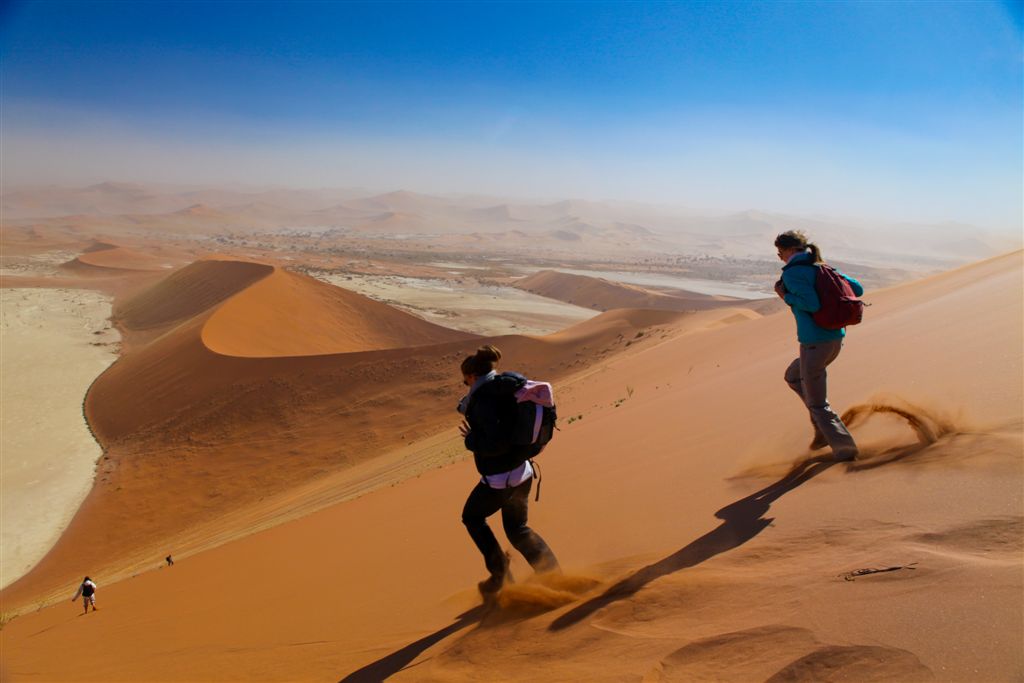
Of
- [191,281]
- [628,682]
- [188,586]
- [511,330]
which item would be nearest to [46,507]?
[188,586]

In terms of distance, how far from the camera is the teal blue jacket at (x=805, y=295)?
3.67 metres

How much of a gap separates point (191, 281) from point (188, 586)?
40.6m

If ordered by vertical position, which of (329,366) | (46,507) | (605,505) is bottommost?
(46,507)

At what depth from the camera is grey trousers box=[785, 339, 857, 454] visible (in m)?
3.71

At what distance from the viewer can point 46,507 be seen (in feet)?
47.3

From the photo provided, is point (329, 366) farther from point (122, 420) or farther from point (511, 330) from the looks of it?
point (511, 330)

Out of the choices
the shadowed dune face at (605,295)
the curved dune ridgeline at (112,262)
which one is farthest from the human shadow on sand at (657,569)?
the curved dune ridgeline at (112,262)

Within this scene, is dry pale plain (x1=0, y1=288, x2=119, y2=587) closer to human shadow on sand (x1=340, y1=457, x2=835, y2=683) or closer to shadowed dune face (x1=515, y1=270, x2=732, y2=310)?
human shadow on sand (x1=340, y1=457, x2=835, y2=683)

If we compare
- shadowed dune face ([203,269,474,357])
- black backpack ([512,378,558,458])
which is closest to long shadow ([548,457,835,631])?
black backpack ([512,378,558,458])

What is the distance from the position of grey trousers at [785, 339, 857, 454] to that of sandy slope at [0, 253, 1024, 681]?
0.18 metres

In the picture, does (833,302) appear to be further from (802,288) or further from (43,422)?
(43,422)

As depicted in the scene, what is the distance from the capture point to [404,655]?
121 inches

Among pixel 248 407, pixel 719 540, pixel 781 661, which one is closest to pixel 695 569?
pixel 719 540

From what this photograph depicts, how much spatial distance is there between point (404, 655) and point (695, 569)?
1.44m
